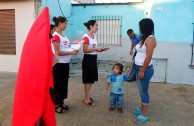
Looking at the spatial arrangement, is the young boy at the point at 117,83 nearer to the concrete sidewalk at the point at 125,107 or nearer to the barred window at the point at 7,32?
the concrete sidewalk at the point at 125,107

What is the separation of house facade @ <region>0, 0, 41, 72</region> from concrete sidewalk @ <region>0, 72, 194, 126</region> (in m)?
1.52

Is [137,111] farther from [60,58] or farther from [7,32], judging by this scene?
[7,32]

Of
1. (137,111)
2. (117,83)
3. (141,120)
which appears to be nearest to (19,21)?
(117,83)

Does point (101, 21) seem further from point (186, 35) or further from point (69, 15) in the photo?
point (186, 35)

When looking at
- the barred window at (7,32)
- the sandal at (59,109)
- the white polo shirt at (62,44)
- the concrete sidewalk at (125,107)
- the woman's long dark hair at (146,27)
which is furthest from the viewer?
the barred window at (7,32)

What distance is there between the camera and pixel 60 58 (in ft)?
13.7

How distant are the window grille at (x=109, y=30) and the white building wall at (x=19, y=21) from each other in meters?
4.12

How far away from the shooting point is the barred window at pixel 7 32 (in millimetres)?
8078

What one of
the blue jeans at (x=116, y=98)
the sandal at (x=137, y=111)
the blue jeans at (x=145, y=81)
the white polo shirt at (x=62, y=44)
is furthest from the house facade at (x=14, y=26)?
the blue jeans at (x=145, y=81)

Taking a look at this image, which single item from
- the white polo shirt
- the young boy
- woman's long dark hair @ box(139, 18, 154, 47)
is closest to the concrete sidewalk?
the young boy

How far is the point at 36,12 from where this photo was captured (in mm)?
7664

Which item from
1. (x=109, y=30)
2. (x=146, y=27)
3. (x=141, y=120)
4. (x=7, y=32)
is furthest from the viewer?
(x=109, y=30)

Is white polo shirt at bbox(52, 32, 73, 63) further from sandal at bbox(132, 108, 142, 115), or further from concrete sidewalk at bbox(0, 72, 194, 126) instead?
sandal at bbox(132, 108, 142, 115)

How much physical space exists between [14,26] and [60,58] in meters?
4.62
